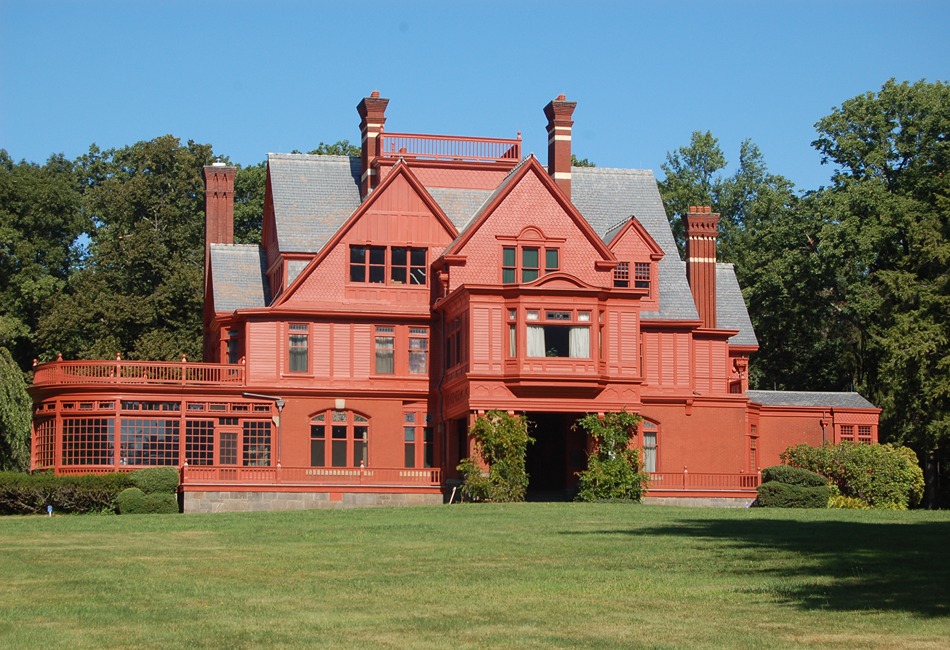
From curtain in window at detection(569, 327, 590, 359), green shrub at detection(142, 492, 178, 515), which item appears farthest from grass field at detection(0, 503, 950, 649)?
curtain in window at detection(569, 327, 590, 359)

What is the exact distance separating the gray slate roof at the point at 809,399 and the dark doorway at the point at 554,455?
8169 millimetres

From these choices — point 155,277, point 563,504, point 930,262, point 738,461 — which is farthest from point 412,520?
point 155,277

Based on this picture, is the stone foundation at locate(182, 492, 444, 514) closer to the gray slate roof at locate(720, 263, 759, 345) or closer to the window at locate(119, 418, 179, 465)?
the window at locate(119, 418, 179, 465)

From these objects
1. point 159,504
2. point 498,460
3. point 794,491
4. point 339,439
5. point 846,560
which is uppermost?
point 339,439

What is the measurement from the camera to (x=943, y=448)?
5984 cm

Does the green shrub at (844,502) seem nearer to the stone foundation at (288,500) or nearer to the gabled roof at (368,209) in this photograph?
the stone foundation at (288,500)

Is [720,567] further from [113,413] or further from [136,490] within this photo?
[113,413]

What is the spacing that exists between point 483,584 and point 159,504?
74.7ft

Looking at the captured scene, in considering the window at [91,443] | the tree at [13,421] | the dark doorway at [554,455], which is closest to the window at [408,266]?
the dark doorway at [554,455]

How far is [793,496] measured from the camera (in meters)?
46.9

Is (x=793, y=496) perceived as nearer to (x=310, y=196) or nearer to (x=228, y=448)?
(x=228, y=448)

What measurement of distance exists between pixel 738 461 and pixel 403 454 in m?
11.6

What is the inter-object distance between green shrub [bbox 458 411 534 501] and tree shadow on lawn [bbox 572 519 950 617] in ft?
43.0

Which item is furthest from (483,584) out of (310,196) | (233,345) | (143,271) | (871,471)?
(143,271)
